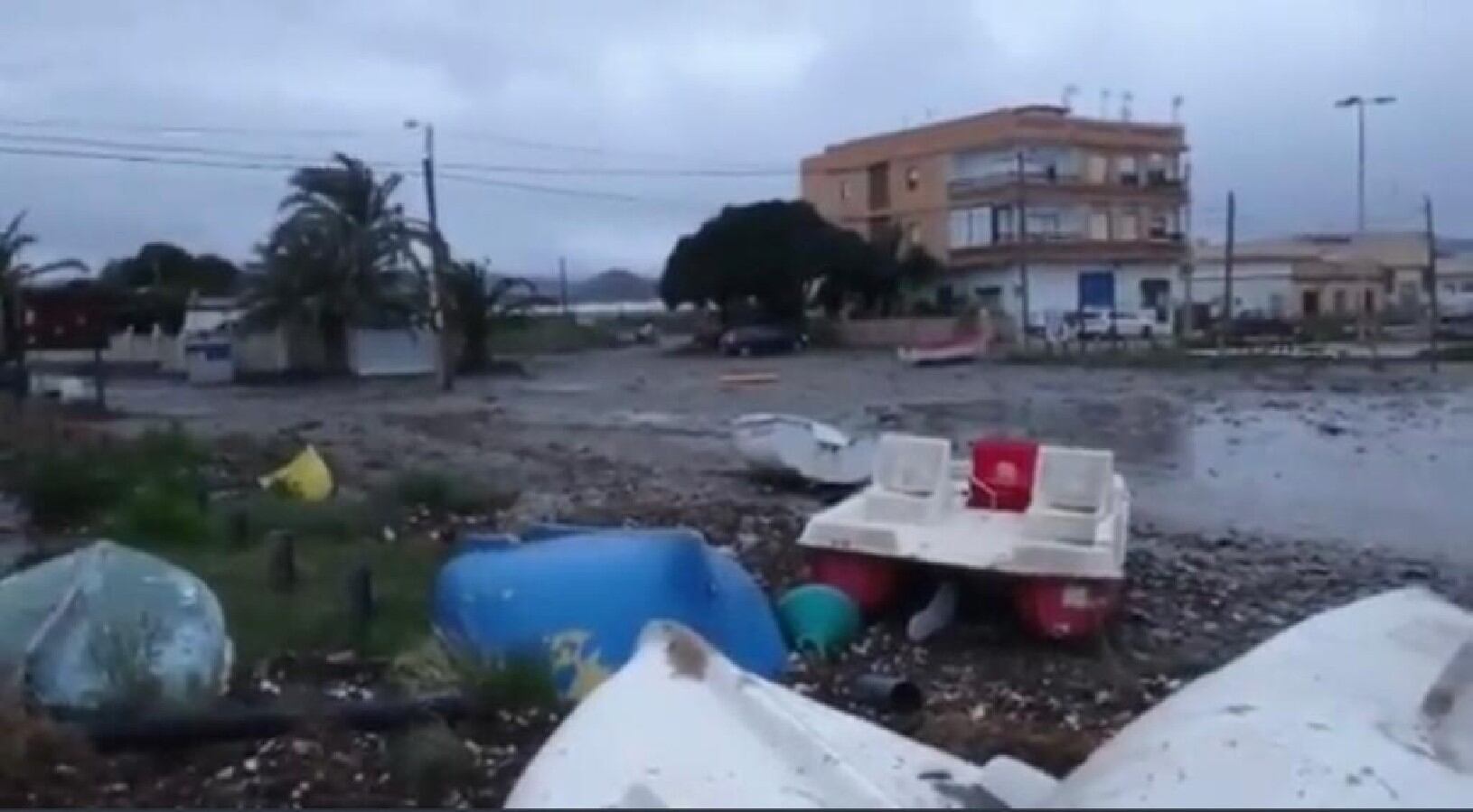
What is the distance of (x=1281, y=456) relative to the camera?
2666cm

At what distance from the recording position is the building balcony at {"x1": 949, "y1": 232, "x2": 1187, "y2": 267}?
78.5m

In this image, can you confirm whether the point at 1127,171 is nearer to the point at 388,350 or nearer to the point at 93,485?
the point at 388,350

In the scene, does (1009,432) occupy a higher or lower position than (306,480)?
lower

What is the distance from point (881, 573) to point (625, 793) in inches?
301

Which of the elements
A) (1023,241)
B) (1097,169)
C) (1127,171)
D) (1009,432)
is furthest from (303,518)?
(1127,171)

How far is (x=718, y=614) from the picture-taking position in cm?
812

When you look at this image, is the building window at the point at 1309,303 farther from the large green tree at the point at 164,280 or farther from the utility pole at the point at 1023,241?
the large green tree at the point at 164,280

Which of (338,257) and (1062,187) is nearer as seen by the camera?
(338,257)

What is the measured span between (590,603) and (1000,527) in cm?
381

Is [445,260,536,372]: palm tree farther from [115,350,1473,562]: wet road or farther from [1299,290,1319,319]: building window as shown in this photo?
[1299,290,1319,319]: building window

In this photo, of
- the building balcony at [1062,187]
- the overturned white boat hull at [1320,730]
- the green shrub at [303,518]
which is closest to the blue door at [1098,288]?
the building balcony at [1062,187]

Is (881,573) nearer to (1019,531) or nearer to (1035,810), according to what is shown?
(1019,531)

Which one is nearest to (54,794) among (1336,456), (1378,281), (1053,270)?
(1336,456)

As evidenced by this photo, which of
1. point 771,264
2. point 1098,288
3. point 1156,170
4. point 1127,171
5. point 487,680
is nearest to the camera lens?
point 487,680
